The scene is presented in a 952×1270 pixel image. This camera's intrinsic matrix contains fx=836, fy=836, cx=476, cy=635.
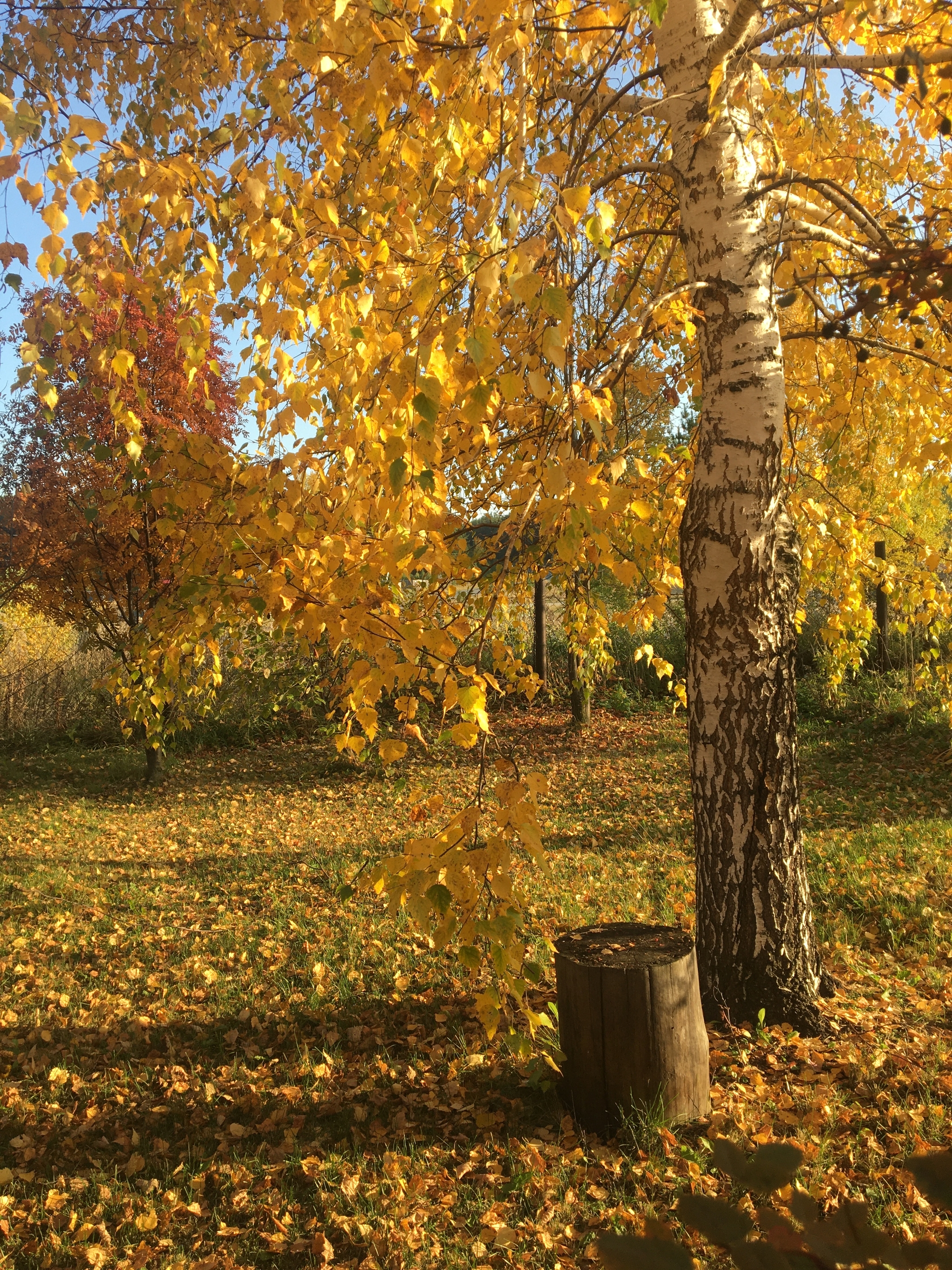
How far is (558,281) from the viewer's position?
226cm

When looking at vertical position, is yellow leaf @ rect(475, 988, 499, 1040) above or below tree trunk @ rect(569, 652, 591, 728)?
below

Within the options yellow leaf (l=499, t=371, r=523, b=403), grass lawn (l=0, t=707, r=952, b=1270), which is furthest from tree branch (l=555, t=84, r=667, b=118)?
grass lawn (l=0, t=707, r=952, b=1270)

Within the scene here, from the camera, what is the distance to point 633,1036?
2693mm

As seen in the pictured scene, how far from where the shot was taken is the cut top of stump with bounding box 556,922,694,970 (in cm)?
277

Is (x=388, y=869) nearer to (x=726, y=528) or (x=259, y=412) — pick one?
(x=259, y=412)

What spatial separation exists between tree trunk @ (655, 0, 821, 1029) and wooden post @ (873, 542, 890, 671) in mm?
9027

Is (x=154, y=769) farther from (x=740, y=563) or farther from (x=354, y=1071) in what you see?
(x=740, y=563)

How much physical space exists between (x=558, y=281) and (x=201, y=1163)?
3.00m

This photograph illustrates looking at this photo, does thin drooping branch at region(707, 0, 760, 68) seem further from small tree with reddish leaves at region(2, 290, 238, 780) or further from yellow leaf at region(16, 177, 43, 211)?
small tree with reddish leaves at region(2, 290, 238, 780)

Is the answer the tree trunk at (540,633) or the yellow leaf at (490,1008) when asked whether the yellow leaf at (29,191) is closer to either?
the yellow leaf at (490,1008)

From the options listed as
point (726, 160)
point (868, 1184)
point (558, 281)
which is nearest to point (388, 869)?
point (558, 281)

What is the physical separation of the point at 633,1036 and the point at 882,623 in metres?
10.4

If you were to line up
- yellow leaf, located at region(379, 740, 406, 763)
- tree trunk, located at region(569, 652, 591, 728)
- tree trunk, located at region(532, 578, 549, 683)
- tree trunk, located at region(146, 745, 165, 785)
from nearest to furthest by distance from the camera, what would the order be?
yellow leaf, located at region(379, 740, 406, 763), tree trunk, located at region(146, 745, 165, 785), tree trunk, located at region(569, 652, 591, 728), tree trunk, located at region(532, 578, 549, 683)

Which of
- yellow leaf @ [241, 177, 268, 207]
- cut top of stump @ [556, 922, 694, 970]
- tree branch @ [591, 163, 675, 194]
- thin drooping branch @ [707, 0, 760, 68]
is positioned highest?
thin drooping branch @ [707, 0, 760, 68]
